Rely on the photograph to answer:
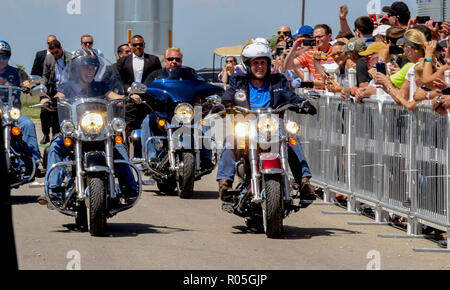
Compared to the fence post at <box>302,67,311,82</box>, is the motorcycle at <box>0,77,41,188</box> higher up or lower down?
lower down

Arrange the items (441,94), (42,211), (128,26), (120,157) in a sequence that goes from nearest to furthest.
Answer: (441,94) < (120,157) < (42,211) < (128,26)

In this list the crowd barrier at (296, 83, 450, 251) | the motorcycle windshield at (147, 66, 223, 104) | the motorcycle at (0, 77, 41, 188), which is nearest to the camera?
the crowd barrier at (296, 83, 450, 251)

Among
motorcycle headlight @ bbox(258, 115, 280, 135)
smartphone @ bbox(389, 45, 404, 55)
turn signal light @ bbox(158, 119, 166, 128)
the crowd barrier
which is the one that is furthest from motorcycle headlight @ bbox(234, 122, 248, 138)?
turn signal light @ bbox(158, 119, 166, 128)

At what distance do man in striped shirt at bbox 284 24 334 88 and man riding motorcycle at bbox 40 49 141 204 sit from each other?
460 cm

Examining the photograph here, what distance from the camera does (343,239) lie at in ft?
29.9

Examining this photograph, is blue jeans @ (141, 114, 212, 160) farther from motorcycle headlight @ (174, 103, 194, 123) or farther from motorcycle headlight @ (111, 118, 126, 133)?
motorcycle headlight @ (111, 118, 126, 133)

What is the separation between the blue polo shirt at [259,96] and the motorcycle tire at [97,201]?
1.79 metres

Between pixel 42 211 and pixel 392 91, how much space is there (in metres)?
4.20

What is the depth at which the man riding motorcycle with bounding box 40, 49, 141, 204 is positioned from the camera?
9.34m

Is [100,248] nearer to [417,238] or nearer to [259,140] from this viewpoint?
[259,140]

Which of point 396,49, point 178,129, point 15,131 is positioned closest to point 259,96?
point 396,49

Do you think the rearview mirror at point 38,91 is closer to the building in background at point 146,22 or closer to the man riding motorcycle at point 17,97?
the man riding motorcycle at point 17,97

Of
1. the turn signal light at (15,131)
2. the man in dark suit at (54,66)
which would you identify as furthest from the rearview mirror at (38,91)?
the man in dark suit at (54,66)
